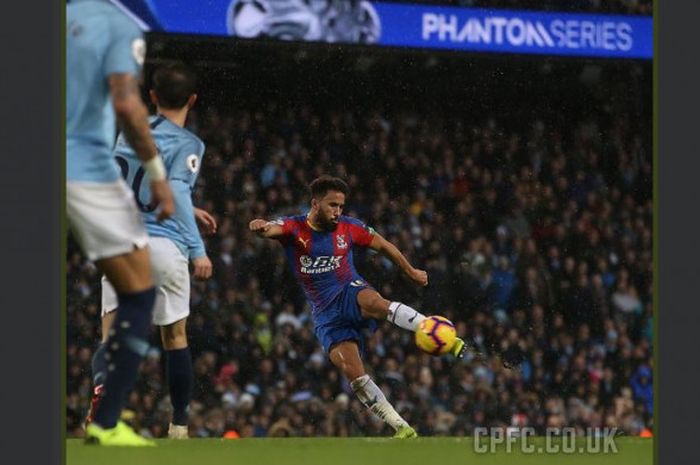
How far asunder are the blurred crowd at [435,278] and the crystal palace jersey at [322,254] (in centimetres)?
422

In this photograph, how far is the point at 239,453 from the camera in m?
6.74

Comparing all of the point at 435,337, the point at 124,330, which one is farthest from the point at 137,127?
the point at 435,337

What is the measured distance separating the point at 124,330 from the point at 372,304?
3.40 meters

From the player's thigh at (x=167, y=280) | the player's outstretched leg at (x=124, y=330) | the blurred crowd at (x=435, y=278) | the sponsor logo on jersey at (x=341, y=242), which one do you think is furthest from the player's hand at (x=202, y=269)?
the blurred crowd at (x=435, y=278)

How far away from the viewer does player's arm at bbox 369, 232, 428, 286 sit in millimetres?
8750

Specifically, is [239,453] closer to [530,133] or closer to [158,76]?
[158,76]

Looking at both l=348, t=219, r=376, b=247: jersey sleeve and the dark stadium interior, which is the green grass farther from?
the dark stadium interior

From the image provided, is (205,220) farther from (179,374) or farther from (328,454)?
(328,454)

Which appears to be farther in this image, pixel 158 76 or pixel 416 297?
pixel 416 297

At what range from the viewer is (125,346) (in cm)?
559

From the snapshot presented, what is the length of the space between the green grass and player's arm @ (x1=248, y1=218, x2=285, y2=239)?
5.09 feet

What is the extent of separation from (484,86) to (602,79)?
176cm

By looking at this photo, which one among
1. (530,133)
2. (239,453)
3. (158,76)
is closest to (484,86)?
(530,133)

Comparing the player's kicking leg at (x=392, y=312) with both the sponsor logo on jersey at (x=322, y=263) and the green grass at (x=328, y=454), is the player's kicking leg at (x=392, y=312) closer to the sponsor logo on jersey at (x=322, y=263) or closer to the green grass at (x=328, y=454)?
the sponsor logo on jersey at (x=322, y=263)
